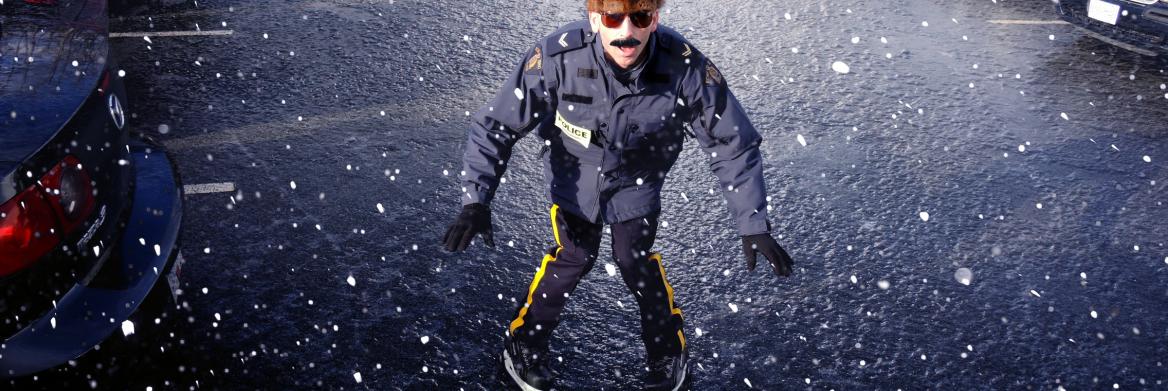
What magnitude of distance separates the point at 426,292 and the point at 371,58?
9.59 feet

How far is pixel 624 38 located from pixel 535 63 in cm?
32

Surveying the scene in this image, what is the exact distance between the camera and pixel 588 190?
322cm

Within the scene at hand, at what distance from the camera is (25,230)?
259 centimetres

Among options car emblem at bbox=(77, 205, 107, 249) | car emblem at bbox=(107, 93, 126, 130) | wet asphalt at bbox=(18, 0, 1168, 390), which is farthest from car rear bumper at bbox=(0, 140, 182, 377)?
wet asphalt at bbox=(18, 0, 1168, 390)

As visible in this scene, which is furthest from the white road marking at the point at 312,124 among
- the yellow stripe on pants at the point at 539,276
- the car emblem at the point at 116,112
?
the yellow stripe on pants at the point at 539,276

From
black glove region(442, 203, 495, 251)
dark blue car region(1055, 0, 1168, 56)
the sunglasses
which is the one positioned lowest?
dark blue car region(1055, 0, 1168, 56)

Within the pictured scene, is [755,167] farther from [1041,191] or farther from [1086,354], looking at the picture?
[1041,191]

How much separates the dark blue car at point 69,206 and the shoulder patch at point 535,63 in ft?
4.31

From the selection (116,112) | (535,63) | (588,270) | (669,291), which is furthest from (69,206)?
(669,291)

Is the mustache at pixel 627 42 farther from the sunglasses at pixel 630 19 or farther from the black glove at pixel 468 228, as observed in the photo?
the black glove at pixel 468 228

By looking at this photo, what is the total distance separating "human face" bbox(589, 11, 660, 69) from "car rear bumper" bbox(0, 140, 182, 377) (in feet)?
5.16

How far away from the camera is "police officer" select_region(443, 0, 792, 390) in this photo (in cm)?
300

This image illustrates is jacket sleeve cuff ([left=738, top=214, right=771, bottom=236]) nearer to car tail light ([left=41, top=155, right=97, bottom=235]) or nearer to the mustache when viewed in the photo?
the mustache

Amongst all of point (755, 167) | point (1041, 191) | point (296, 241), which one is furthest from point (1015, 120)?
point (296, 241)
